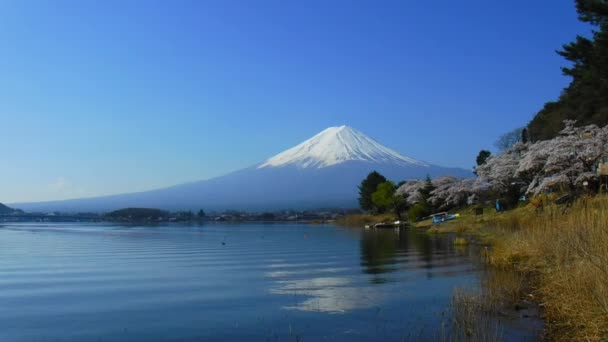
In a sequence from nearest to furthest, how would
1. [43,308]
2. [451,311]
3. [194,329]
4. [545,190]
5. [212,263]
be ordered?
1. [194,329]
2. [451,311]
3. [43,308]
4. [212,263]
5. [545,190]

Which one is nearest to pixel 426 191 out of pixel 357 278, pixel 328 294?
pixel 357 278

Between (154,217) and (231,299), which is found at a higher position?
(154,217)

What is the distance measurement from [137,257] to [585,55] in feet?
61.1

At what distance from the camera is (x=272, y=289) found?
10828mm

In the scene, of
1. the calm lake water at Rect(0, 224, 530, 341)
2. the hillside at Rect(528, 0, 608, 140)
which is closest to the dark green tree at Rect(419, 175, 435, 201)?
the hillside at Rect(528, 0, 608, 140)

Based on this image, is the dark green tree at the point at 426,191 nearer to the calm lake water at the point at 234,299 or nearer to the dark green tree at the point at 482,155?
the dark green tree at the point at 482,155

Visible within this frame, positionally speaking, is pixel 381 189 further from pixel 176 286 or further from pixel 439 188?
pixel 176 286

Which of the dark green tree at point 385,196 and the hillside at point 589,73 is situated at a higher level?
the hillside at point 589,73

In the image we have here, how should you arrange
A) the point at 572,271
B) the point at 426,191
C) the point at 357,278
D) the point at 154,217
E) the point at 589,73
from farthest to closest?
the point at 154,217
the point at 426,191
the point at 589,73
the point at 357,278
the point at 572,271

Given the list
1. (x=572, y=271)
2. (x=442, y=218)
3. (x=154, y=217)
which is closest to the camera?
(x=572, y=271)

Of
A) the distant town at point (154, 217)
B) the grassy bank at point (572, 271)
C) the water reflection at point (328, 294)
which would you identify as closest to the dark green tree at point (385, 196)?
the distant town at point (154, 217)

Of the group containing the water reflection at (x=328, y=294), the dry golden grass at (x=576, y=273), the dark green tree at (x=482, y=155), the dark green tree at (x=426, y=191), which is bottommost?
the water reflection at (x=328, y=294)

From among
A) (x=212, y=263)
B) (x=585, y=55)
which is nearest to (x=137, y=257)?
(x=212, y=263)

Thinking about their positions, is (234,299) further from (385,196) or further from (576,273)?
(385,196)
